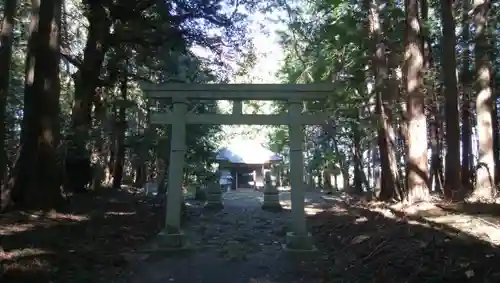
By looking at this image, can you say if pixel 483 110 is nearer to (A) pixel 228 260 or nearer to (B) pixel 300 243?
(B) pixel 300 243

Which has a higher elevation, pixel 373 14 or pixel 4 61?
pixel 373 14

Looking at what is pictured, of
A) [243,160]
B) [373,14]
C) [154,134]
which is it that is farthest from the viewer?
[243,160]

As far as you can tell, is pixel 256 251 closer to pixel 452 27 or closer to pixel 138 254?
pixel 138 254

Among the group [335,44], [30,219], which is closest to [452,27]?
[335,44]

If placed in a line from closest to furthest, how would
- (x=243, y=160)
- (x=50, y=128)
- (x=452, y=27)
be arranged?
(x=50, y=128)
(x=452, y=27)
(x=243, y=160)

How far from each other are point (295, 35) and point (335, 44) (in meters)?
3.57

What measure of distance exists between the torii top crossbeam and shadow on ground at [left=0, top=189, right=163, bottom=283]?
121 inches

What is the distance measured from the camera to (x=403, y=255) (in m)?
6.50

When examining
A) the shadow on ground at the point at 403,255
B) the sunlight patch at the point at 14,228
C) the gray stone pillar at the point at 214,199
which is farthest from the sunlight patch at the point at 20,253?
the gray stone pillar at the point at 214,199

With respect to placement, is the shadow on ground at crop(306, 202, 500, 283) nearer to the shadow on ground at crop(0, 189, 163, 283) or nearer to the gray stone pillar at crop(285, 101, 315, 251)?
the gray stone pillar at crop(285, 101, 315, 251)

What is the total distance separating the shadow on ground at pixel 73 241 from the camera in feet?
20.5

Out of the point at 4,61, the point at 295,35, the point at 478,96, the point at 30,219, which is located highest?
the point at 295,35

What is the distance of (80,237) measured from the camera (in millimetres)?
8766

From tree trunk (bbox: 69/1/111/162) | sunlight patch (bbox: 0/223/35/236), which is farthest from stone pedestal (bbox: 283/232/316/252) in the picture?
tree trunk (bbox: 69/1/111/162)
